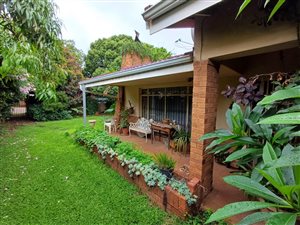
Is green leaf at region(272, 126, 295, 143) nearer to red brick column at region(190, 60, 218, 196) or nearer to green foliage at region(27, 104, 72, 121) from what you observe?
red brick column at region(190, 60, 218, 196)

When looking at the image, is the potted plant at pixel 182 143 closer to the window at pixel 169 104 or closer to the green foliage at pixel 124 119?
the window at pixel 169 104

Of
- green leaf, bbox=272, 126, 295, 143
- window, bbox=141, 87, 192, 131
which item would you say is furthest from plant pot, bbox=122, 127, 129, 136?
green leaf, bbox=272, 126, 295, 143

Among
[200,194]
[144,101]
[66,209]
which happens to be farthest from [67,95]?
[200,194]

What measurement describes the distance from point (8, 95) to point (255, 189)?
1358 cm

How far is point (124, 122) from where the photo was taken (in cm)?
956

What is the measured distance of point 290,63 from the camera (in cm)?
409

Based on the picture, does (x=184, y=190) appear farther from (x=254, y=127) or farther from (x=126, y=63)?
(x=126, y=63)

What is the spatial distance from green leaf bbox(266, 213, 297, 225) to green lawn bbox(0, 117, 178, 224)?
90.5 inches

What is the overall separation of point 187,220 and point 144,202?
91 centimetres

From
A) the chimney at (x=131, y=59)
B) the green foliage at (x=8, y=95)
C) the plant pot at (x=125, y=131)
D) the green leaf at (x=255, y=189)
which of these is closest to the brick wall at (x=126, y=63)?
the chimney at (x=131, y=59)

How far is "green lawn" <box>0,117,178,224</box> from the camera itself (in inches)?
123

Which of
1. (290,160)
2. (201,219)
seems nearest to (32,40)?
(290,160)

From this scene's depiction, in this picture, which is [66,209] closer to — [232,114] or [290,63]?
[232,114]

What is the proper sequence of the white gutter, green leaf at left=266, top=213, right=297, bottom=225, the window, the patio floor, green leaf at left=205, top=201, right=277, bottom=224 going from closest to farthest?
green leaf at left=266, top=213, right=297, bottom=225 < green leaf at left=205, top=201, right=277, bottom=224 < the white gutter < the patio floor < the window
